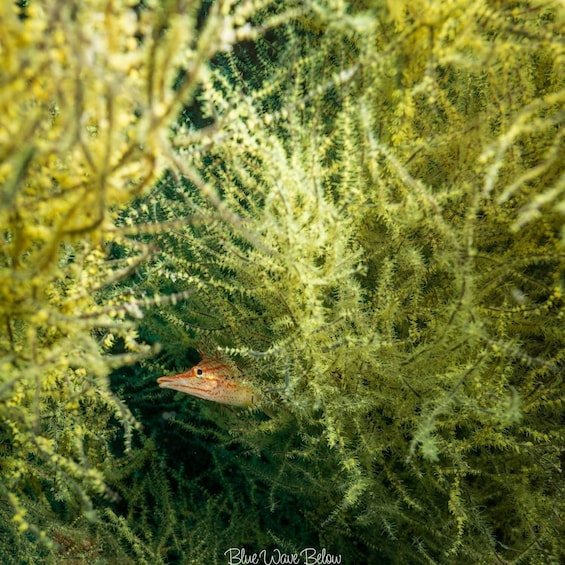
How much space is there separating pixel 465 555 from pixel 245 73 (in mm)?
2335

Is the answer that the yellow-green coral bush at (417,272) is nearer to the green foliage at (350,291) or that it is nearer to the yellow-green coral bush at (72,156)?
the green foliage at (350,291)

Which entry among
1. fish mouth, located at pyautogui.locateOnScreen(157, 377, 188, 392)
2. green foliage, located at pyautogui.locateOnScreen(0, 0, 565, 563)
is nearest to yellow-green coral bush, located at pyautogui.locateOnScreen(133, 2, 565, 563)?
green foliage, located at pyautogui.locateOnScreen(0, 0, 565, 563)

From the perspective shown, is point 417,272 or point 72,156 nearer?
point 72,156

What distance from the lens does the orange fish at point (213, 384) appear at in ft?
5.13

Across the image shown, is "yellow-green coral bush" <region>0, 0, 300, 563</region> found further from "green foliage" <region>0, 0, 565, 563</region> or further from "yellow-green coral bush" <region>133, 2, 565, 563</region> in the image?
"yellow-green coral bush" <region>133, 2, 565, 563</region>

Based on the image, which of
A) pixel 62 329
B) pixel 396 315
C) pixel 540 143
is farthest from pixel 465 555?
pixel 62 329

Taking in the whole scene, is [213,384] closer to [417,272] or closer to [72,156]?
[417,272]

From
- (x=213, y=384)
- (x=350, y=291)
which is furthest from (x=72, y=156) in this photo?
(x=213, y=384)

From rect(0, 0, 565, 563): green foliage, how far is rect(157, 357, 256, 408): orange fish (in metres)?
0.08

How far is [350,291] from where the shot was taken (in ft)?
4.39

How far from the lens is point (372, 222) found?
157cm

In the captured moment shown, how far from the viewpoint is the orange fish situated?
1564 millimetres

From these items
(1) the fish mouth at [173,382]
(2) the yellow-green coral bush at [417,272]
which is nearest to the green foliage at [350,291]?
(2) the yellow-green coral bush at [417,272]

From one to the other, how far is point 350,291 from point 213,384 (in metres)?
0.63
